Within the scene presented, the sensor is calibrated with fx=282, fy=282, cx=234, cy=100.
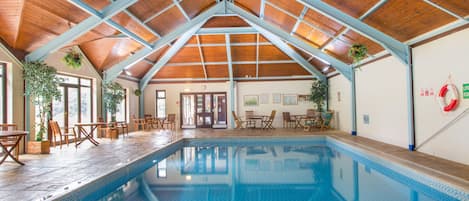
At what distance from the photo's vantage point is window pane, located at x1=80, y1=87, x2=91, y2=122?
9008mm

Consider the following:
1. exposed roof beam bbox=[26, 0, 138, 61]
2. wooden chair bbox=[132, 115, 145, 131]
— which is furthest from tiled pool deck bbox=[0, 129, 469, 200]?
wooden chair bbox=[132, 115, 145, 131]

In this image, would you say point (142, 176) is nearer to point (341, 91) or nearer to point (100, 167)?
point (100, 167)

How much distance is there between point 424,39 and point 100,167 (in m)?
6.42

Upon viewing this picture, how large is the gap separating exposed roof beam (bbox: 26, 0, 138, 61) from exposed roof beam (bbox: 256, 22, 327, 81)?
4618mm

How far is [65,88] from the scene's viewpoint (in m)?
8.21

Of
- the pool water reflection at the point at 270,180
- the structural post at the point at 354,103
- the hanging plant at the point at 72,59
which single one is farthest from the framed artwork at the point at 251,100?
the hanging plant at the point at 72,59

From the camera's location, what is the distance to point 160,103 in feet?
44.9

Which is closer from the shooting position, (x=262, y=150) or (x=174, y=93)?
(x=262, y=150)

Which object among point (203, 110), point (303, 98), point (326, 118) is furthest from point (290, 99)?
point (203, 110)

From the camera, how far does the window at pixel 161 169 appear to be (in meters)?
5.40

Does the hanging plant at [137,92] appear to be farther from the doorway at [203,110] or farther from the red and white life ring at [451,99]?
the red and white life ring at [451,99]

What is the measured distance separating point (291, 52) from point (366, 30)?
498 cm

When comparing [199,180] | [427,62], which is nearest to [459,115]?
[427,62]

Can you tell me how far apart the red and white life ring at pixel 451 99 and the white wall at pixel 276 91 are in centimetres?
784
